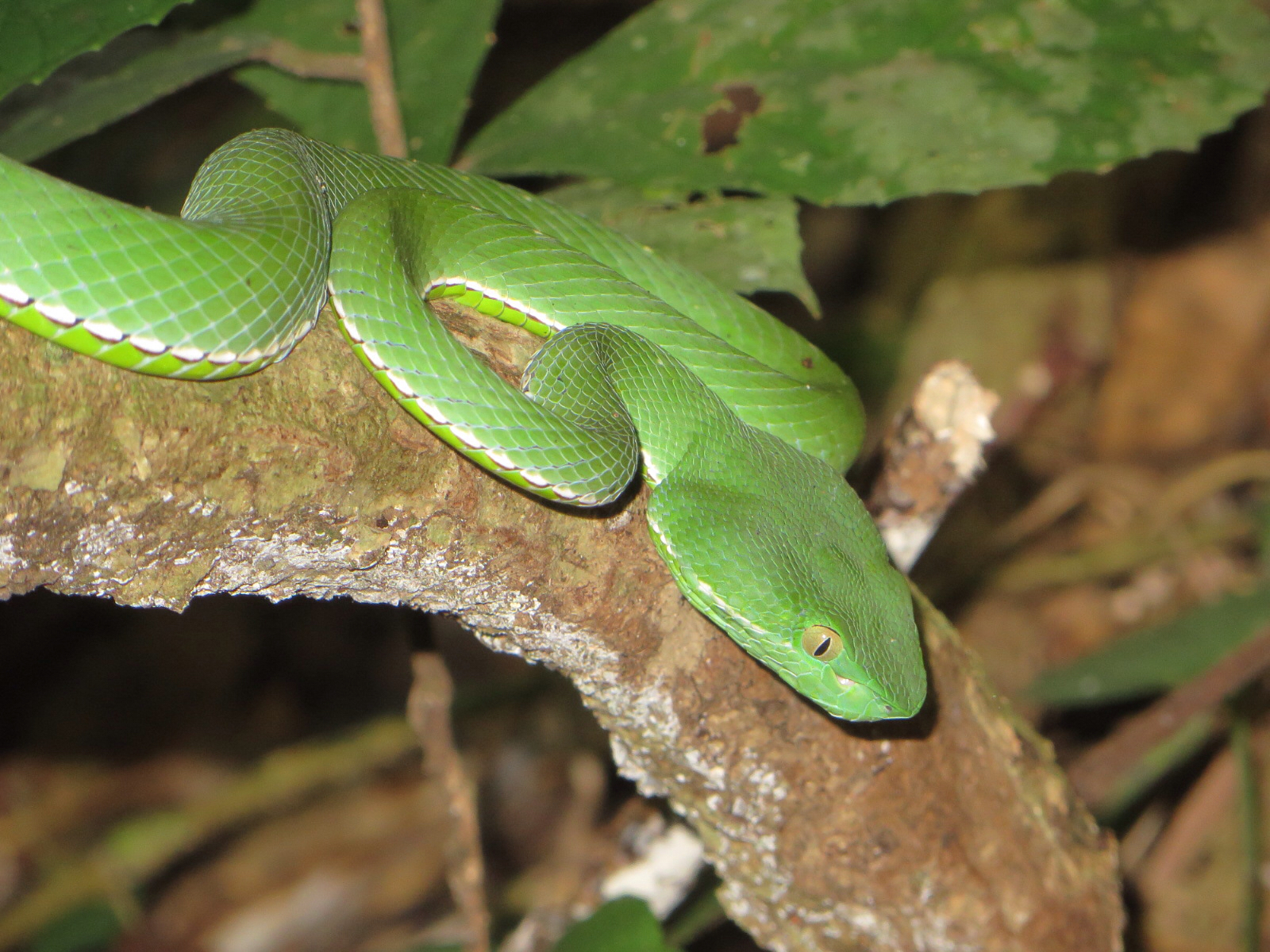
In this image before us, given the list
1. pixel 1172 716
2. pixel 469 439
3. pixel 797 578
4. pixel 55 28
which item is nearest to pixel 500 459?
pixel 469 439

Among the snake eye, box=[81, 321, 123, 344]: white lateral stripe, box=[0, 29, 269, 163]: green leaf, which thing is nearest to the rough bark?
box=[81, 321, 123, 344]: white lateral stripe

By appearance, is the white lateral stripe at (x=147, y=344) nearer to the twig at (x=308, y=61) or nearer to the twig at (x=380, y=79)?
the twig at (x=380, y=79)

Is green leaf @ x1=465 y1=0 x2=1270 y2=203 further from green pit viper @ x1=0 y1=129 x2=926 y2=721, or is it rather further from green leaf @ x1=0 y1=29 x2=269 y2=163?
green leaf @ x1=0 y1=29 x2=269 y2=163

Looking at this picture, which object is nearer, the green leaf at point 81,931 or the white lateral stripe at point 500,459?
the white lateral stripe at point 500,459

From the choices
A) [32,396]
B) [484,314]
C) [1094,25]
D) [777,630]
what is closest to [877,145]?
[1094,25]

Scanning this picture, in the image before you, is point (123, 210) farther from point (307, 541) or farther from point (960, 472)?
point (960, 472)

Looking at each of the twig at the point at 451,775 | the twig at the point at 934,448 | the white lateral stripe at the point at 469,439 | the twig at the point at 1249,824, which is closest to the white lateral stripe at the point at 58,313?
the white lateral stripe at the point at 469,439

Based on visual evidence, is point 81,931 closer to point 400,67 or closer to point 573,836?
point 573,836
